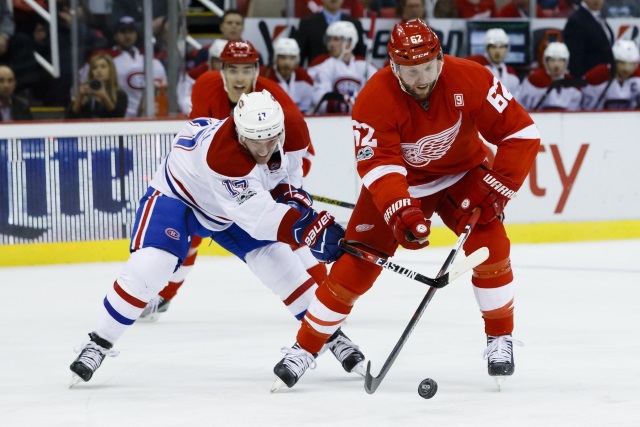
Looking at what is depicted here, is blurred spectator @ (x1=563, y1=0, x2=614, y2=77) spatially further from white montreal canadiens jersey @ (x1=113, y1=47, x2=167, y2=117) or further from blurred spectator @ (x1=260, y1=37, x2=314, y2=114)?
white montreal canadiens jersey @ (x1=113, y1=47, x2=167, y2=117)

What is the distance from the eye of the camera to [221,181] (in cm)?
387

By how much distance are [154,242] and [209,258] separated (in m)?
3.19

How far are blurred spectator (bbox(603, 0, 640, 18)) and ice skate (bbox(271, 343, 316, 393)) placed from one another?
589cm

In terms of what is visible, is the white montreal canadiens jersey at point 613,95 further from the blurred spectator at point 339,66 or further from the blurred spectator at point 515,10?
the blurred spectator at point 339,66

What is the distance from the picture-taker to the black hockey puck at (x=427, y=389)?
362 centimetres

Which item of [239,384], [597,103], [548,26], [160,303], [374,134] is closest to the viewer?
[374,134]

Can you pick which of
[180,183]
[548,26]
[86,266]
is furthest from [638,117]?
[180,183]

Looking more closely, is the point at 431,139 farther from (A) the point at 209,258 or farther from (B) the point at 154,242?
(A) the point at 209,258

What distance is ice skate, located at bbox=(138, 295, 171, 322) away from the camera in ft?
17.3

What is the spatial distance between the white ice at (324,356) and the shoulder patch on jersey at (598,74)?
6.20ft

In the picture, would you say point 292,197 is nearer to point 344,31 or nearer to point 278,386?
point 278,386

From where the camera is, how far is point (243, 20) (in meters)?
7.90

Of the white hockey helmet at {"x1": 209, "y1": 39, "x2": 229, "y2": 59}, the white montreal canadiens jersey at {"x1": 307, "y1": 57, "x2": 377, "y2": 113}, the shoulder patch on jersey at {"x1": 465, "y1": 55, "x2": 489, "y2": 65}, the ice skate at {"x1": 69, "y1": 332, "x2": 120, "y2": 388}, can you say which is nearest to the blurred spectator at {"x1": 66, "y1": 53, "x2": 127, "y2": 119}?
the white hockey helmet at {"x1": 209, "y1": 39, "x2": 229, "y2": 59}

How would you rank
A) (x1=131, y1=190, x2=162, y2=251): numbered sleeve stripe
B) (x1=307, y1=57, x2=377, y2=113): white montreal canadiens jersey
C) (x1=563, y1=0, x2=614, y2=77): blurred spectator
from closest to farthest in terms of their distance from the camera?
(x1=131, y1=190, x2=162, y2=251): numbered sleeve stripe < (x1=307, y1=57, x2=377, y2=113): white montreal canadiens jersey < (x1=563, y1=0, x2=614, y2=77): blurred spectator
